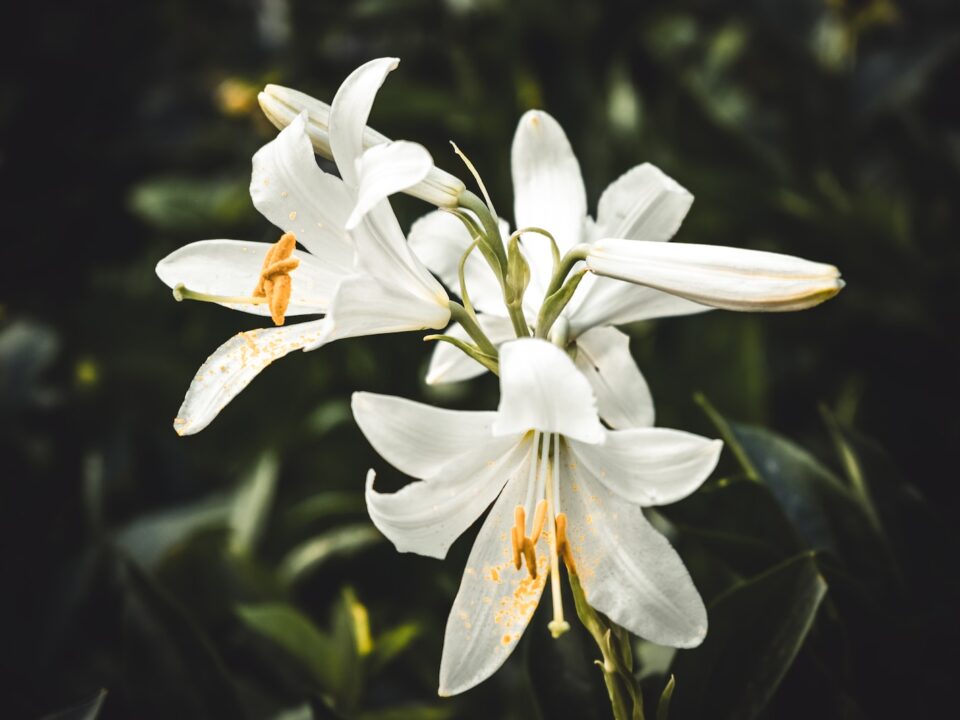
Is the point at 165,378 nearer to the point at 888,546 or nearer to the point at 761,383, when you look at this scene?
the point at 761,383

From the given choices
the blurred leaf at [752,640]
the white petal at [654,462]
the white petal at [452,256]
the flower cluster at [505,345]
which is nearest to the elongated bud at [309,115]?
the flower cluster at [505,345]

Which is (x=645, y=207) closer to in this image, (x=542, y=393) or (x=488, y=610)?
(x=542, y=393)

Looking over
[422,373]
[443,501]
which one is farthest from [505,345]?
[422,373]

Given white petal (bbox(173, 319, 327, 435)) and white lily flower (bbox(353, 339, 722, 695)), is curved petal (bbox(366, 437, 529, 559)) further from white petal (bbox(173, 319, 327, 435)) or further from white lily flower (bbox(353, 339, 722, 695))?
white petal (bbox(173, 319, 327, 435))

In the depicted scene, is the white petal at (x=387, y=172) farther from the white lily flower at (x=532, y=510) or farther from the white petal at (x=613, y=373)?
the white petal at (x=613, y=373)

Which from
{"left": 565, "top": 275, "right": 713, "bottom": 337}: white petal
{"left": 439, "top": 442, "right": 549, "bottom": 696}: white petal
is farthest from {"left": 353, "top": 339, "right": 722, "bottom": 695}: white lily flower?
{"left": 565, "top": 275, "right": 713, "bottom": 337}: white petal
